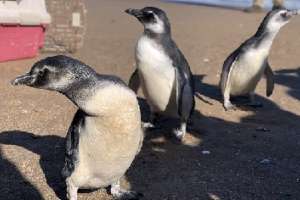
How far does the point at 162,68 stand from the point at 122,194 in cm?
163

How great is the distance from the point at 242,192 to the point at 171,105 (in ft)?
5.41

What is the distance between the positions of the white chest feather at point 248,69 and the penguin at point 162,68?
1.42 metres

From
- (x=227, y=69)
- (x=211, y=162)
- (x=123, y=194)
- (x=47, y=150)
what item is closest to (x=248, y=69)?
(x=227, y=69)

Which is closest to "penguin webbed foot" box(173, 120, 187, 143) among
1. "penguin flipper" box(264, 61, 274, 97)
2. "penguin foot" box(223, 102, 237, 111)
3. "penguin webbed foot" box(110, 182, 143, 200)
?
"penguin foot" box(223, 102, 237, 111)

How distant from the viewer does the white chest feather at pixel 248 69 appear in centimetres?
679

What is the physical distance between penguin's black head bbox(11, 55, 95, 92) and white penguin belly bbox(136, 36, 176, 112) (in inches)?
76.1

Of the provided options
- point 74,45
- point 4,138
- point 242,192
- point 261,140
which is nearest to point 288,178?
point 242,192

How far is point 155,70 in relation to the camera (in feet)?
17.5

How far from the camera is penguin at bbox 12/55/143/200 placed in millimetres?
3322

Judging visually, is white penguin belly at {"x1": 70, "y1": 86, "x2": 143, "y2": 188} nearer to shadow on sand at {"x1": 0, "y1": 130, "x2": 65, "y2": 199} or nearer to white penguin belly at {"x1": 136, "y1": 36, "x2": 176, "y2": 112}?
shadow on sand at {"x1": 0, "y1": 130, "x2": 65, "y2": 199}

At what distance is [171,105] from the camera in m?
5.56

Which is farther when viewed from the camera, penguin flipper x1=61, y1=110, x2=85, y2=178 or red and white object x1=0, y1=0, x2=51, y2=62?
red and white object x1=0, y1=0, x2=51, y2=62

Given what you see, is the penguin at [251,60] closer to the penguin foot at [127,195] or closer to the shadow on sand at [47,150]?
the shadow on sand at [47,150]

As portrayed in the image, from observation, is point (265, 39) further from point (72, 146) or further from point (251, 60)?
point (72, 146)
